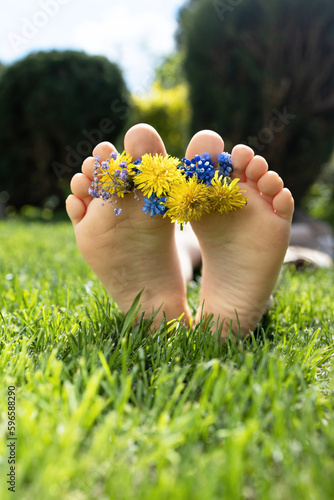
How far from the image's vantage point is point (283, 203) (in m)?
1.07

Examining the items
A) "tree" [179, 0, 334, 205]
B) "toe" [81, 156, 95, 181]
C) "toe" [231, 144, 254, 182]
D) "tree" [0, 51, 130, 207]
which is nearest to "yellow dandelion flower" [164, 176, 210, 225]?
"toe" [231, 144, 254, 182]

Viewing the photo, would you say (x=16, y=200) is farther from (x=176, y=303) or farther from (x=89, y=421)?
(x=89, y=421)

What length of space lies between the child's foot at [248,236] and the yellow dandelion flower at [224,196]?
0.04 metres

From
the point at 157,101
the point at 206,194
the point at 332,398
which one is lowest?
the point at 332,398

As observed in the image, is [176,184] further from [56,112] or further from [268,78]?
[56,112]

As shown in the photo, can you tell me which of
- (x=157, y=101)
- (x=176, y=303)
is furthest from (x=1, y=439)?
(x=157, y=101)

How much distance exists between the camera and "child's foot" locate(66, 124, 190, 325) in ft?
3.66

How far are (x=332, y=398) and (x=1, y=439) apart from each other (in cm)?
54

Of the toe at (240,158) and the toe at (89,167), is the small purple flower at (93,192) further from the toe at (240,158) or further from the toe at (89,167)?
the toe at (240,158)

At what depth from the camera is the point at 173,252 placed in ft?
4.08

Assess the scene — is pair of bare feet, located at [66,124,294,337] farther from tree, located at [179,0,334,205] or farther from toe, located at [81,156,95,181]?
tree, located at [179,0,334,205]

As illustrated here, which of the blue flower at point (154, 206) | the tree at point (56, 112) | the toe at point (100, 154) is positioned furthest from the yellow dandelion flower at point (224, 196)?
the tree at point (56, 112)

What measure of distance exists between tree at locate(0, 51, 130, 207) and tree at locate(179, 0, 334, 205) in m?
1.90

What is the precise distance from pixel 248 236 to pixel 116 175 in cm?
35
